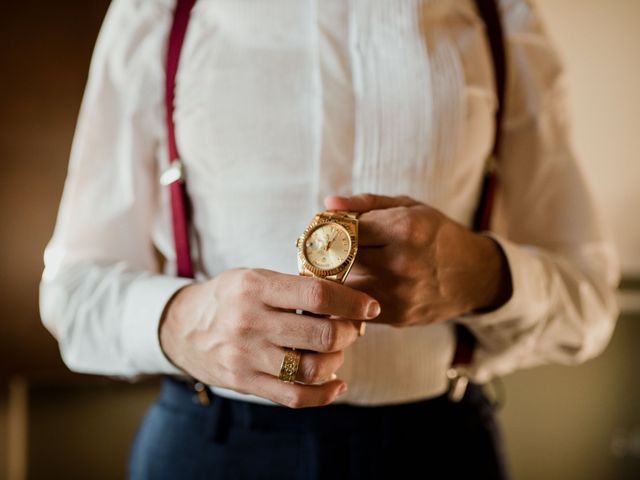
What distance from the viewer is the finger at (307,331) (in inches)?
17.1

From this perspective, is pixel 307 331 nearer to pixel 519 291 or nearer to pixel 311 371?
pixel 311 371

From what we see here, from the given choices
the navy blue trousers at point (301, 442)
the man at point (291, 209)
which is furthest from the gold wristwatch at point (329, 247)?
the navy blue trousers at point (301, 442)

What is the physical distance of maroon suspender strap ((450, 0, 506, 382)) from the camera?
0.67 metres

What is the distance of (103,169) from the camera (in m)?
0.66

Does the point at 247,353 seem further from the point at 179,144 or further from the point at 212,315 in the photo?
the point at 179,144

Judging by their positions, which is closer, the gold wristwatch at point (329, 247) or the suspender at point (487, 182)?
the gold wristwatch at point (329, 247)

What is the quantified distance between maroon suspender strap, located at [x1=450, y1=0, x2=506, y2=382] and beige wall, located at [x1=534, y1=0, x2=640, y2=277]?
3.83 ft

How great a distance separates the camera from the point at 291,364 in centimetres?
45

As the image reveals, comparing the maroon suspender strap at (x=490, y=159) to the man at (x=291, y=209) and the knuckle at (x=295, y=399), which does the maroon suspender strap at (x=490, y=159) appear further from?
the knuckle at (x=295, y=399)

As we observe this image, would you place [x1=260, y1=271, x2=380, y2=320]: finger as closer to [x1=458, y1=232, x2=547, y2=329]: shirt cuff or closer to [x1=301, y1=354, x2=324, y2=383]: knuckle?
[x1=301, y1=354, x2=324, y2=383]: knuckle

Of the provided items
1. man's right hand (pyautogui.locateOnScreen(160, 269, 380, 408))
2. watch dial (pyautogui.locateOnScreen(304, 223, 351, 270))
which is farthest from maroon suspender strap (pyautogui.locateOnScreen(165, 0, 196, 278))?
watch dial (pyautogui.locateOnScreen(304, 223, 351, 270))

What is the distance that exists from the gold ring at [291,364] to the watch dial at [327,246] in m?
0.07

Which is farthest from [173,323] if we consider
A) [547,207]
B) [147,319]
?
[547,207]

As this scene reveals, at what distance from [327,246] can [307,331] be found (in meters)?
0.06
